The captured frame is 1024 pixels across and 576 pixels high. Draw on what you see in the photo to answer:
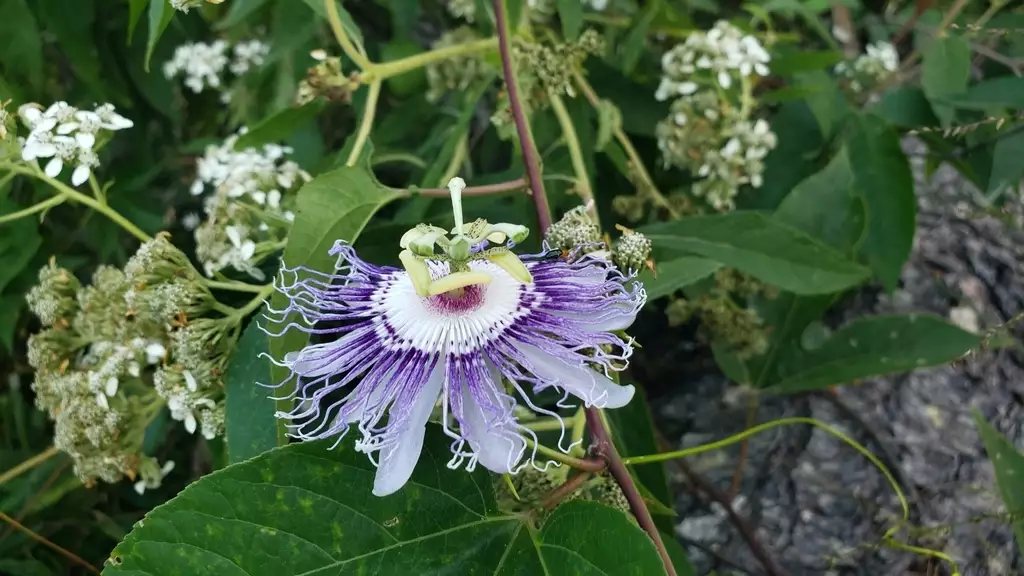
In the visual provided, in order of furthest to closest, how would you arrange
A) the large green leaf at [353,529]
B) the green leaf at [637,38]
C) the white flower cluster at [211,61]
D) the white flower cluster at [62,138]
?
1. the white flower cluster at [211,61]
2. the green leaf at [637,38]
3. the white flower cluster at [62,138]
4. the large green leaf at [353,529]

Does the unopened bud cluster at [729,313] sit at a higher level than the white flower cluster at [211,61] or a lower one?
lower

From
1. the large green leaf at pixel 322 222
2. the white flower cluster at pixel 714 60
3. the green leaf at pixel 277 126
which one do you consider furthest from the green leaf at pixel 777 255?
the green leaf at pixel 277 126

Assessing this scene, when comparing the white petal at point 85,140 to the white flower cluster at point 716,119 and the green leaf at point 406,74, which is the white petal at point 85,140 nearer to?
the green leaf at point 406,74

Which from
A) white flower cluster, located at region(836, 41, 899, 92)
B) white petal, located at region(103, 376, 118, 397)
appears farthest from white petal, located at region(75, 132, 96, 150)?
white flower cluster, located at region(836, 41, 899, 92)

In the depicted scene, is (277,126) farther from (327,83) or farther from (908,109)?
(908,109)

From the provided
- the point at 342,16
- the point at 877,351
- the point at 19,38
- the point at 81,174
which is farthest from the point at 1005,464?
the point at 19,38
